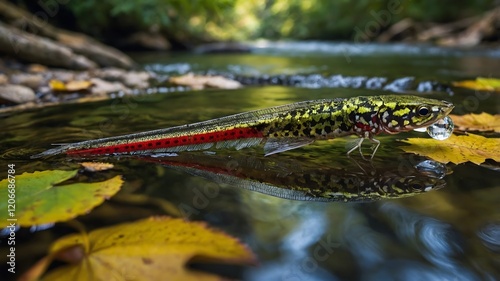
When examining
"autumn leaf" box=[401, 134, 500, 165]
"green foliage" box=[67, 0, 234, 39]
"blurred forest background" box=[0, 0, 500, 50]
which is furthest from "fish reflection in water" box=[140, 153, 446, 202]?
"green foliage" box=[67, 0, 234, 39]

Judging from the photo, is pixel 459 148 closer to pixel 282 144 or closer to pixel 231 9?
pixel 282 144

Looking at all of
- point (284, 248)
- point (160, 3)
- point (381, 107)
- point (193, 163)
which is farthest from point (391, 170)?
point (160, 3)

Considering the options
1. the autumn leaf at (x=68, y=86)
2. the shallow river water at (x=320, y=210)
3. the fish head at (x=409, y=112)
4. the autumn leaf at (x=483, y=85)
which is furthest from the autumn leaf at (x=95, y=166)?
the autumn leaf at (x=483, y=85)

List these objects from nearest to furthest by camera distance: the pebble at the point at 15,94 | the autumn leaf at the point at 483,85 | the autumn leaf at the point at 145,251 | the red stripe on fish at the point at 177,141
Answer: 1. the autumn leaf at the point at 145,251
2. the red stripe on fish at the point at 177,141
3. the pebble at the point at 15,94
4. the autumn leaf at the point at 483,85

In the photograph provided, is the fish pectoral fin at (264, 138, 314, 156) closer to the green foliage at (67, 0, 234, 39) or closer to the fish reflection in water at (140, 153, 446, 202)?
the fish reflection in water at (140, 153, 446, 202)

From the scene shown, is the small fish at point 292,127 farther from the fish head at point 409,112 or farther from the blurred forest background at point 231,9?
the blurred forest background at point 231,9

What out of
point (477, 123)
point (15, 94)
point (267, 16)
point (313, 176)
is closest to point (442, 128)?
point (313, 176)

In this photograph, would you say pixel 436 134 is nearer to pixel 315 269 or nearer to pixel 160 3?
pixel 315 269
